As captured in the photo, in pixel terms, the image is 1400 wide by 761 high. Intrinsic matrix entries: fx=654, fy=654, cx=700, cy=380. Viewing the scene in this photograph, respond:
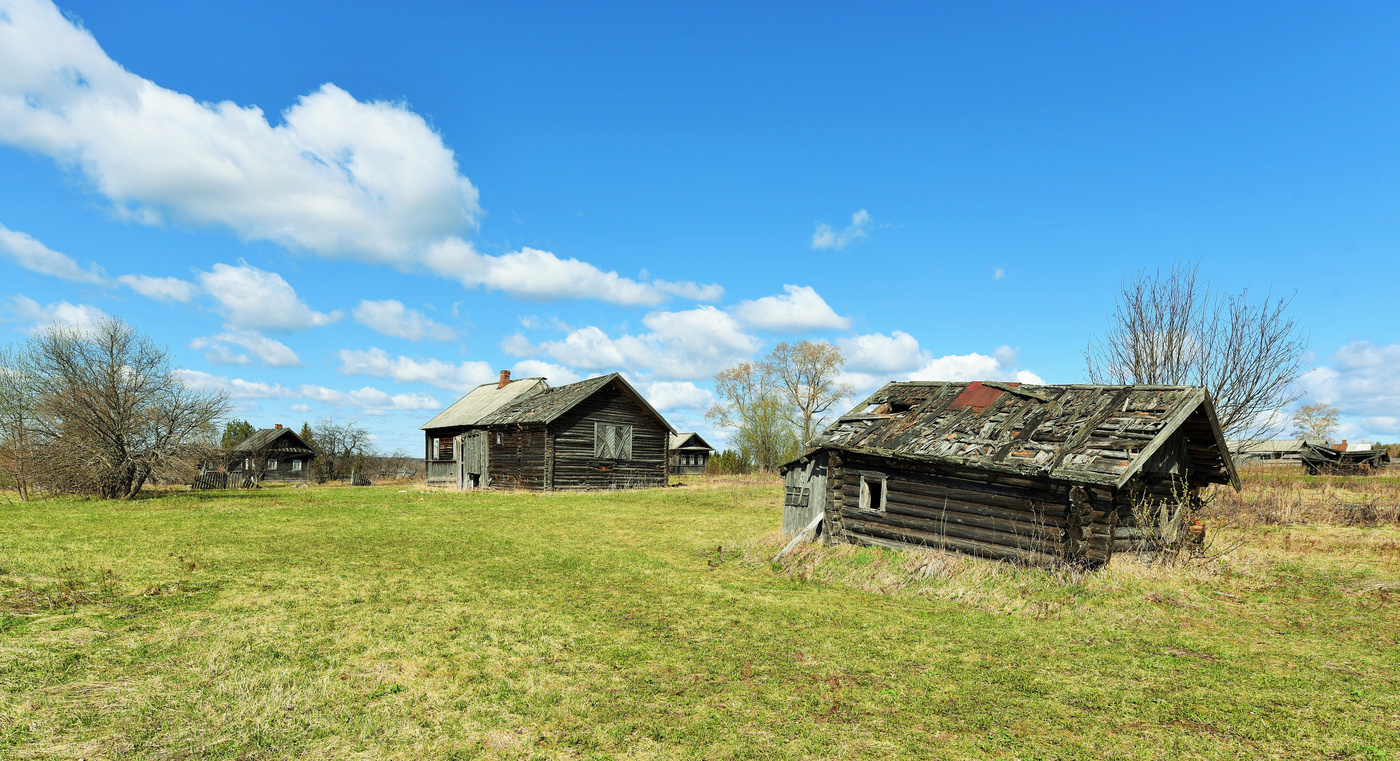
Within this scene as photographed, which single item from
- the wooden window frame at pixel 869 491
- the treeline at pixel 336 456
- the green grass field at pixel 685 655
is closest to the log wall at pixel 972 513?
the wooden window frame at pixel 869 491

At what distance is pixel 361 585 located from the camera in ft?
35.4

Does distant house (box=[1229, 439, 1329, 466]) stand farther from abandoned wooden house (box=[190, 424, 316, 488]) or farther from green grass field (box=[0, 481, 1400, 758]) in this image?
abandoned wooden house (box=[190, 424, 316, 488])

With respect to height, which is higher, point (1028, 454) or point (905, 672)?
point (1028, 454)

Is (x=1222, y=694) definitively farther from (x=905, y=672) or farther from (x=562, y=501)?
(x=562, y=501)

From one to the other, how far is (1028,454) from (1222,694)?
5025mm

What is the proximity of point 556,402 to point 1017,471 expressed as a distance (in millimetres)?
24749

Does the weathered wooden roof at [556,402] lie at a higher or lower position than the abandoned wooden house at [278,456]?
higher

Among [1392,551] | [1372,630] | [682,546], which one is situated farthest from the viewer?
[682,546]

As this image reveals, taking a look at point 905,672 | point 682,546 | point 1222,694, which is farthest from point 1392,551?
point 682,546

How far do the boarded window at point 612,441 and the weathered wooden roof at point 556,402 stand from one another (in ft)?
5.72

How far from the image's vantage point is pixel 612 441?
107ft

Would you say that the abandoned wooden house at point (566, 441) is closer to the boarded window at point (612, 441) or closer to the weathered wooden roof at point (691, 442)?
the boarded window at point (612, 441)

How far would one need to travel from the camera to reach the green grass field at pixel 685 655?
5430 mm

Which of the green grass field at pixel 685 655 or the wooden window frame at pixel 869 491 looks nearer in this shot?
the green grass field at pixel 685 655
